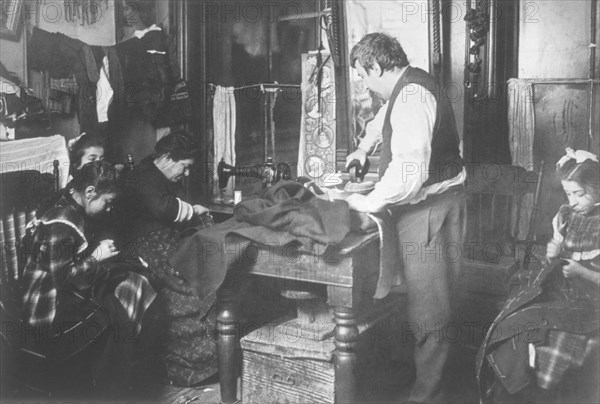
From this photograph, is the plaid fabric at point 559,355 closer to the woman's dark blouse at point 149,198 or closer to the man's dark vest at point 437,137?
the man's dark vest at point 437,137

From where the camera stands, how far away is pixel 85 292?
105 inches

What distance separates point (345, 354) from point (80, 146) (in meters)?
1.51

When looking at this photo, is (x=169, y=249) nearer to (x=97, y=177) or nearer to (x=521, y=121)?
(x=97, y=177)

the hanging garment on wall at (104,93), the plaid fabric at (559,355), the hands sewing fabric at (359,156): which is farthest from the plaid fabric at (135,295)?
the plaid fabric at (559,355)

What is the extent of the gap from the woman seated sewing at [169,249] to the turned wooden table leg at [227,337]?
23cm

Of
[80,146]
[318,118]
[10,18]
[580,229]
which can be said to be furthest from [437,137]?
[10,18]

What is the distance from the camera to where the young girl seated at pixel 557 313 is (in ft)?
7.64

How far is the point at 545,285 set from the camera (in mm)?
2463

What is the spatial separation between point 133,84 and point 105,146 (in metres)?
0.39

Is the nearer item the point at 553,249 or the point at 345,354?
the point at 345,354

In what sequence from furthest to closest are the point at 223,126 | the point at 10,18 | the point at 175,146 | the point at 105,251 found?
the point at 223,126
the point at 175,146
the point at 105,251
the point at 10,18

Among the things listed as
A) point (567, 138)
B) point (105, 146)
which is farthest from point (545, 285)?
point (105, 146)

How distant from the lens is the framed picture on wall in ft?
8.25

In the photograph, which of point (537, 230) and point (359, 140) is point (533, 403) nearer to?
point (537, 230)
